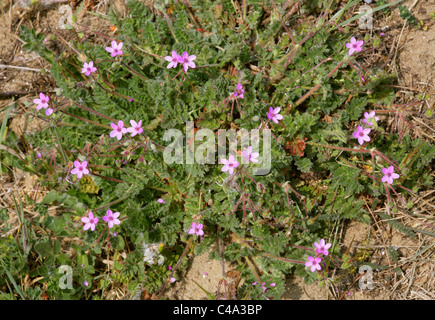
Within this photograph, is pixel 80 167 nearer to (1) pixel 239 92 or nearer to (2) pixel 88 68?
(2) pixel 88 68

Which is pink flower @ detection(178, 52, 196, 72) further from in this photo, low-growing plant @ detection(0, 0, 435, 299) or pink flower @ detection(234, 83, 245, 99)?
pink flower @ detection(234, 83, 245, 99)

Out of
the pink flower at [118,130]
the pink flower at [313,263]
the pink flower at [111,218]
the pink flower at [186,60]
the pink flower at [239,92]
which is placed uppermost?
the pink flower at [186,60]

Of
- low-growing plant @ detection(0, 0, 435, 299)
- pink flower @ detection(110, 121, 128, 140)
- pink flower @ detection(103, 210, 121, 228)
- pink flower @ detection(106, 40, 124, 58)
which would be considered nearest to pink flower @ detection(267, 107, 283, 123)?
low-growing plant @ detection(0, 0, 435, 299)

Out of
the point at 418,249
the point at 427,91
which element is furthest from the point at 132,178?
the point at 427,91

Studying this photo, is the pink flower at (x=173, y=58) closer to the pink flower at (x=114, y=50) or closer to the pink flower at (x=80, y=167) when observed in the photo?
the pink flower at (x=114, y=50)

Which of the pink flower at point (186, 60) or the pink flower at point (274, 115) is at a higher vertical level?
the pink flower at point (186, 60)

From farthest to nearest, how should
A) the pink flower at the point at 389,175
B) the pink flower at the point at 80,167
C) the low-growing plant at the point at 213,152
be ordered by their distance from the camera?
the low-growing plant at the point at 213,152, the pink flower at the point at 80,167, the pink flower at the point at 389,175

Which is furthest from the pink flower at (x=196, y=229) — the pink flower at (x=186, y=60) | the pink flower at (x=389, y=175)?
the pink flower at (x=389, y=175)

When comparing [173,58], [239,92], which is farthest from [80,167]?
[239,92]
